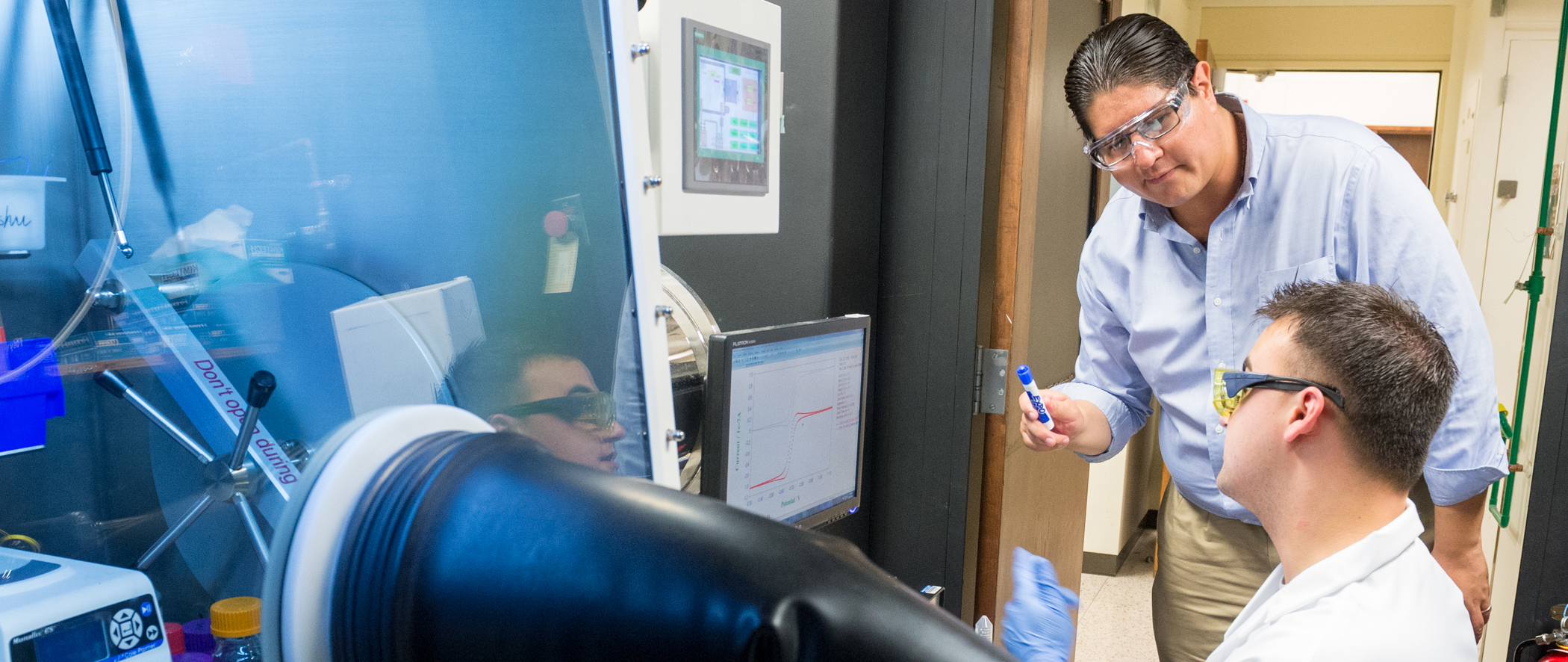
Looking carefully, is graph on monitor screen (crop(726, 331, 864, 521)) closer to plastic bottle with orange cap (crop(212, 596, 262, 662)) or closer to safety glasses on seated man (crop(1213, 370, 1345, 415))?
safety glasses on seated man (crop(1213, 370, 1345, 415))

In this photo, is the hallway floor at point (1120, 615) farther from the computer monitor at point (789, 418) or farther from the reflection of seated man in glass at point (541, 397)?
the reflection of seated man in glass at point (541, 397)

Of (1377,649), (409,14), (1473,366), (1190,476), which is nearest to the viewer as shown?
(409,14)

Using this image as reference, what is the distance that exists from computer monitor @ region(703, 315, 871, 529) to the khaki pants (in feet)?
2.17

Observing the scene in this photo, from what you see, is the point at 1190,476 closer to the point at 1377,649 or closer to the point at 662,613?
the point at 1377,649

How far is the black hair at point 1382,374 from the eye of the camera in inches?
47.1

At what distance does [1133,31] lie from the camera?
5.34 ft

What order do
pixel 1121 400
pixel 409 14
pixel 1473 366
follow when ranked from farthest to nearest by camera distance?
1. pixel 1121 400
2. pixel 1473 366
3. pixel 409 14

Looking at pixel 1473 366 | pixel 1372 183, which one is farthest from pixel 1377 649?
pixel 1372 183

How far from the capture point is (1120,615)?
12.7 feet

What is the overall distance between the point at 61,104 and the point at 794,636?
1.39 ft

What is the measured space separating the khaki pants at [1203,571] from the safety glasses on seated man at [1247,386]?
0.59 meters

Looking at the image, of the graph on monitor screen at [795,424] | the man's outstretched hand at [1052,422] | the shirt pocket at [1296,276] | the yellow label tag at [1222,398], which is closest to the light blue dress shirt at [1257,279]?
the shirt pocket at [1296,276]

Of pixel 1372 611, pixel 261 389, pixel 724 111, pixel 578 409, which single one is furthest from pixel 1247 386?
pixel 261 389

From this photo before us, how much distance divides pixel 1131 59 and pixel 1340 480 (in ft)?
2.46
